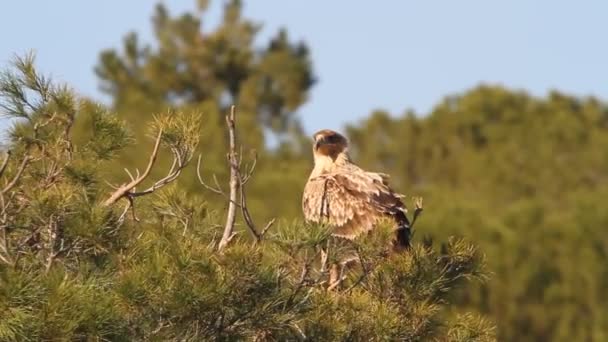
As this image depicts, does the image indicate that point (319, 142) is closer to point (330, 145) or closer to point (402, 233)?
point (330, 145)

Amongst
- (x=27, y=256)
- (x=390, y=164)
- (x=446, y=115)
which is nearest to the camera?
(x=27, y=256)

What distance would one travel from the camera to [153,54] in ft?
134

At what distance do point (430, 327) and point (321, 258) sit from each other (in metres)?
0.52

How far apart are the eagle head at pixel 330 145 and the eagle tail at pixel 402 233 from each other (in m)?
1.45

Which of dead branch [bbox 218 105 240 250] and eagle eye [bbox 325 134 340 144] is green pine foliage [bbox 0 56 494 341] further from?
eagle eye [bbox 325 134 340 144]

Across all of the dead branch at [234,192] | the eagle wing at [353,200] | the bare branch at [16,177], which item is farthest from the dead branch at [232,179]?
the eagle wing at [353,200]

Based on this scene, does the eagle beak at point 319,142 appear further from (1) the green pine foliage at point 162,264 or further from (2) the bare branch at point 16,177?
(2) the bare branch at point 16,177

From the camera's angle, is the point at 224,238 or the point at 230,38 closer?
the point at 224,238

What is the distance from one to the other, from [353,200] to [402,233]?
82 cm

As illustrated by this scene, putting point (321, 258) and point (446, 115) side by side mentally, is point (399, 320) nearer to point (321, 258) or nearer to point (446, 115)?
point (321, 258)

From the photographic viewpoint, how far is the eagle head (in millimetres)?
10180

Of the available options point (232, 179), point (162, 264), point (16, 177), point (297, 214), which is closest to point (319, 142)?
point (232, 179)

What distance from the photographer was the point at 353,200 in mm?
8953

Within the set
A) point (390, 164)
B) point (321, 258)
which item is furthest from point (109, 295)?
point (390, 164)
